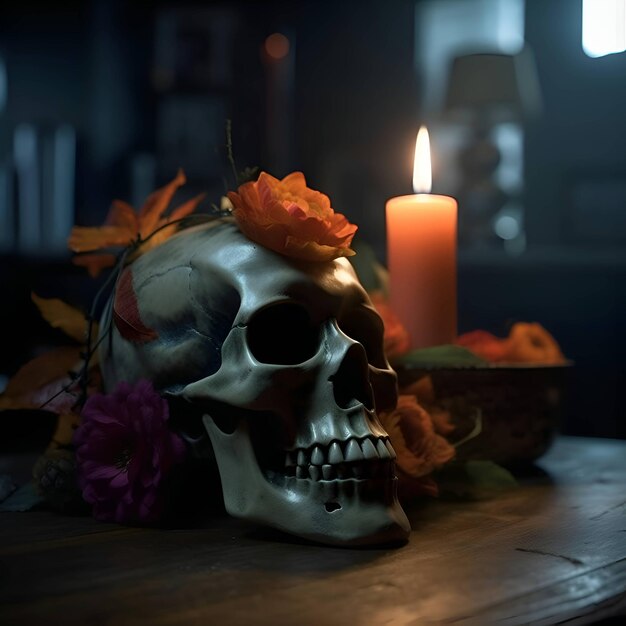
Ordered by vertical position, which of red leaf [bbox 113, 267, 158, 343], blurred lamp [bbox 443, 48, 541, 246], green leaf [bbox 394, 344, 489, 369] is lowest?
green leaf [bbox 394, 344, 489, 369]

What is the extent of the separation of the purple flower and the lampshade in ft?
6.33

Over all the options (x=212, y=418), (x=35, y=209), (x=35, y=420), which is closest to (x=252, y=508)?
(x=212, y=418)

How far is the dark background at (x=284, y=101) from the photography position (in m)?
2.62

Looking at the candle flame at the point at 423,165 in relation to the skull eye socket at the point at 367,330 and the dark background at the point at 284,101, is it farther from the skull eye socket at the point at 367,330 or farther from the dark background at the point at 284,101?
the dark background at the point at 284,101

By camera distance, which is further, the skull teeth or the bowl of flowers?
the bowl of flowers

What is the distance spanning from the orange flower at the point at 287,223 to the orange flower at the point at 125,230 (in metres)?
0.15

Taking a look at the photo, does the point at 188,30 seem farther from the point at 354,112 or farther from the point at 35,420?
the point at 35,420

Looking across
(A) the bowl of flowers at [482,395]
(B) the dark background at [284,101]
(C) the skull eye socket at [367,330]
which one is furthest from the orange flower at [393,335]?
(B) the dark background at [284,101]

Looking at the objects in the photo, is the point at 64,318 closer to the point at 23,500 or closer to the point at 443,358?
the point at 23,500

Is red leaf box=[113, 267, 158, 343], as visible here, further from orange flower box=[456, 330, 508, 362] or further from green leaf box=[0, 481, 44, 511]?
orange flower box=[456, 330, 508, 362]

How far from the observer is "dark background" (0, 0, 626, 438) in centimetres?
262

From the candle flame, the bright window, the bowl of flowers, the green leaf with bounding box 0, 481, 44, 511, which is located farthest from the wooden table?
the bright window

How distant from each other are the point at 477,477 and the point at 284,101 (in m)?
2.09

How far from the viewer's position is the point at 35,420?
158 centimetres
